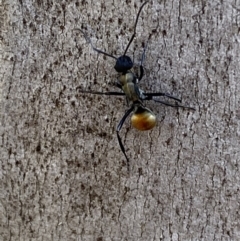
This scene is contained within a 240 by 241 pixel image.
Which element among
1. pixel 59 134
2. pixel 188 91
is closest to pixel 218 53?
pixel 188 91

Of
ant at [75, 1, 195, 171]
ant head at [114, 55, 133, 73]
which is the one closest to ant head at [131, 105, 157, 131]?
ant at [75, 1, 195, 171]

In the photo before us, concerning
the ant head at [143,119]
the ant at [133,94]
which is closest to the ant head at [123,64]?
the ant at [133,94]

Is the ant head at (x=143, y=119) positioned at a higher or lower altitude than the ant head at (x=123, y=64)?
lower

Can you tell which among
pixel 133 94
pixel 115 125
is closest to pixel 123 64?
pixel 133 94

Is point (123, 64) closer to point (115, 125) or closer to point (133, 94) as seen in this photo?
point (133, 94)

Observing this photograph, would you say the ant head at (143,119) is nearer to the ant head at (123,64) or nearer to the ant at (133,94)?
the ant at (133,94)

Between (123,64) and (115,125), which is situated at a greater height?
(123,64)

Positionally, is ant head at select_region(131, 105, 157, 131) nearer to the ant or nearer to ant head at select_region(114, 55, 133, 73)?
the ant
